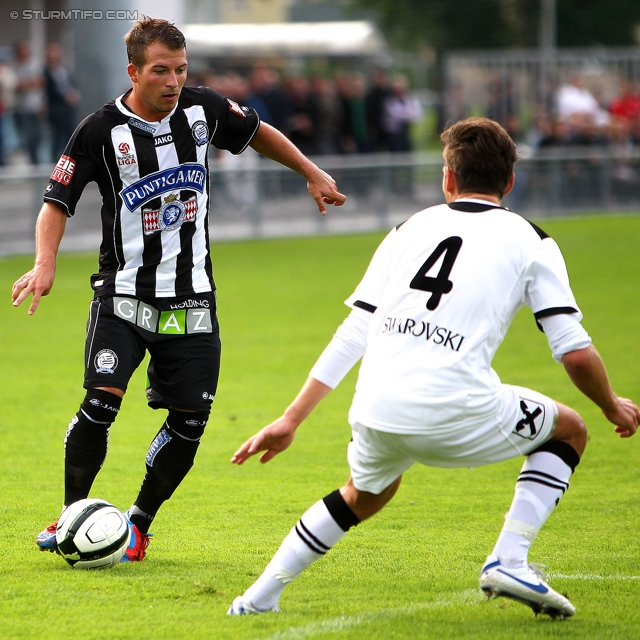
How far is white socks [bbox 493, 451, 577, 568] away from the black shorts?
1.56m

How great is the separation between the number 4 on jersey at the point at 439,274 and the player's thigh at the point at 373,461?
19.1 inches

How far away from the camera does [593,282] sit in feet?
49.2

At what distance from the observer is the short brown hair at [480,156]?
3.75 m

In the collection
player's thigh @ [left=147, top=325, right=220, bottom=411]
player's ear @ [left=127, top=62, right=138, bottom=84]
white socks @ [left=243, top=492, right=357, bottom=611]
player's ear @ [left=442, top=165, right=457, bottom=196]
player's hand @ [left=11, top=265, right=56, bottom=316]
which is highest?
player's ear @ [left=127, top=62, right=138, bottom=84]

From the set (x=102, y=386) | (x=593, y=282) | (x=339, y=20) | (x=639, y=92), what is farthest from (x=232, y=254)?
(x=339, y=20)

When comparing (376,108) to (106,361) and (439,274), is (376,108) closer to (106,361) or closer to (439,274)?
(106,361)

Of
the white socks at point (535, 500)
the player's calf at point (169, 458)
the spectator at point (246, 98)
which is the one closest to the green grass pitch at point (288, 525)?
the player's calf at point (169, 458)

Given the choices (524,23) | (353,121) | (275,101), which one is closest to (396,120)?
(353,121)

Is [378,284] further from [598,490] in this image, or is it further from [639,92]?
[639,92]

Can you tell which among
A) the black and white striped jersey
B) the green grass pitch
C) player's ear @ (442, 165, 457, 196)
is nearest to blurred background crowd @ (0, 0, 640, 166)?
the green grass pitch

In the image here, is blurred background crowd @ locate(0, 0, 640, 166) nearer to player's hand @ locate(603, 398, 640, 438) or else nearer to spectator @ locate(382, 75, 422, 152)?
spectator @ locate(382, 75, 422, 152)

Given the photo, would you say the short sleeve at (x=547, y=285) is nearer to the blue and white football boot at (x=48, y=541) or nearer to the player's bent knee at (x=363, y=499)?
the player's bent knee at (x=363, y=499)

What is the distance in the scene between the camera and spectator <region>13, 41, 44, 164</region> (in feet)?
61.5

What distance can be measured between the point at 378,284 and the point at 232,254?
47.1 feet
